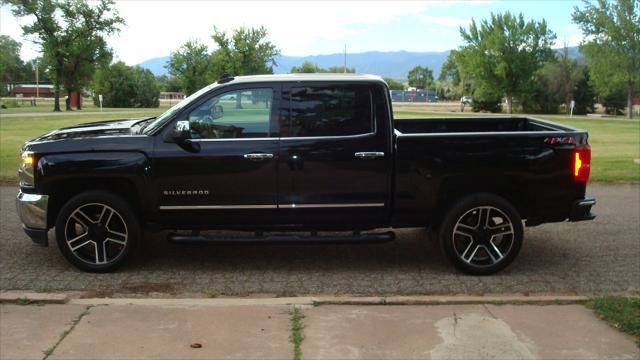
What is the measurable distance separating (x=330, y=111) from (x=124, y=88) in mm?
77472

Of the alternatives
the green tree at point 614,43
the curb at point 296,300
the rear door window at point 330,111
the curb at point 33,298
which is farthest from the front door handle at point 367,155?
the green tree at point 614,43

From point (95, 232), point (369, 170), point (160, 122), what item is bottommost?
point (95, 232)

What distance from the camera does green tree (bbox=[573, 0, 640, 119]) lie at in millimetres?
58500

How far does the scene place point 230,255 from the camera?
6.62m

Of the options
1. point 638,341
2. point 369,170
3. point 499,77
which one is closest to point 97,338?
point 369,170

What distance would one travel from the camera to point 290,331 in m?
4.46

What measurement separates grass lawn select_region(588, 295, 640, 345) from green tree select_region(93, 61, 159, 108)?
77662 millimetres

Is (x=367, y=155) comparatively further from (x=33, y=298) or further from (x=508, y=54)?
(x=508, y=54)

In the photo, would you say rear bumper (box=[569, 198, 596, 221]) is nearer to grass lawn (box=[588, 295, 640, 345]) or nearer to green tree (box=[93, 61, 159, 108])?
grass lawn (box=[588, 295, 640, 345])

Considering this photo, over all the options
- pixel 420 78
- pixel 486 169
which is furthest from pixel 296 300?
pixel 420 78

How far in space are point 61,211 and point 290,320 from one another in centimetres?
260

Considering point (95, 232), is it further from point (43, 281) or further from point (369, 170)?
point (369, 170)

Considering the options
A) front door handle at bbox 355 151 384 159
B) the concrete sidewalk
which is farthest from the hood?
front door handle at bbox 355 151 384 159

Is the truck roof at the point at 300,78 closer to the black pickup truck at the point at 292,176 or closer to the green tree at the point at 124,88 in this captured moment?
the black pickup truck at the point at 292,176
